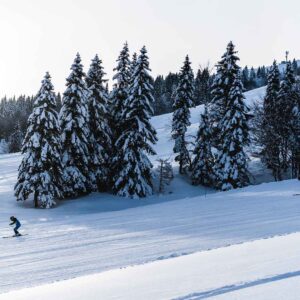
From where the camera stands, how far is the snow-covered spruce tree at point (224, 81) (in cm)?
4156

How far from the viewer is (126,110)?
38.1m

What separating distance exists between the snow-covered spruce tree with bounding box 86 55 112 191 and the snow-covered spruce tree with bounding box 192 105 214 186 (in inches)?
443

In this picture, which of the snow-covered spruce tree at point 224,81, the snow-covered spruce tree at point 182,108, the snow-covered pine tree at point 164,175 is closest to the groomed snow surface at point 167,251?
the snow-covered pine tree at point 164,175

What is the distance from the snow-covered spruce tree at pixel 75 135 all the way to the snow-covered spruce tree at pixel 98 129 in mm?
1009

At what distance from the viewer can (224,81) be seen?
4175cm

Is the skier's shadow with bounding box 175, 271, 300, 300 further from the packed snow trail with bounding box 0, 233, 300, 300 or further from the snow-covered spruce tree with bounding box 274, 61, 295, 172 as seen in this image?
the snow-covered spruce tree with bounding box 274, 61, 295, 172

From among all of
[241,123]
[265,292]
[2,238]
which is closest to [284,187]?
[241,123]

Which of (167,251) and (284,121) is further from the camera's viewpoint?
(284,121)

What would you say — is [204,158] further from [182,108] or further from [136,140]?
[136,140]

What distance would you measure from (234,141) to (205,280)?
32.9 metres

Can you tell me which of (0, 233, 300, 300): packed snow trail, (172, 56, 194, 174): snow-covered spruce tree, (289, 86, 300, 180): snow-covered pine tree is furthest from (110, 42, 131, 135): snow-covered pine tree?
(0, 233, 300, 300): packed snow trail

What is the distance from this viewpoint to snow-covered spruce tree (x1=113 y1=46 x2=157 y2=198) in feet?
121

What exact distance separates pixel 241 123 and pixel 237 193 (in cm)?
1258

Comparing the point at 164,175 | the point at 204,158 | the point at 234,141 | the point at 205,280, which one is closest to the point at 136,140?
the point at 164,175
